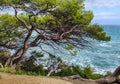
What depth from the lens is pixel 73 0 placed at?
21.1m

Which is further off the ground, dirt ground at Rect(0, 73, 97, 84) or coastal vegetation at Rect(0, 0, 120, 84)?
coastal vegetation at Rect(0, 0, 120, 84)

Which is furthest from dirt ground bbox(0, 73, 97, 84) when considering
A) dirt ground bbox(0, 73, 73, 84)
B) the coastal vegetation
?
the coastal vegetation

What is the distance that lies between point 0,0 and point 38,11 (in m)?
2.31

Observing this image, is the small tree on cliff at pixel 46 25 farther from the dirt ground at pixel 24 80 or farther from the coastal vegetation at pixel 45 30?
the dirt ground at pixel 24 80

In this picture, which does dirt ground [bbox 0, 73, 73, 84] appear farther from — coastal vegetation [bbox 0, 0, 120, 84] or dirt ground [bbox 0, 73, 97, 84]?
coastal vegetation [bbox 0, 0, 120, 84]

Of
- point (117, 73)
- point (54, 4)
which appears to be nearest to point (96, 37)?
point (54, 4)

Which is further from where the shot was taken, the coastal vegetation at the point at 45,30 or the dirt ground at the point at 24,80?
the coastal vegetation at the point at 45,30

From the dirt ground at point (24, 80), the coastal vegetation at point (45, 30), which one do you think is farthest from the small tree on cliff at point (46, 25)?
the dirt ground at point (24, 80)

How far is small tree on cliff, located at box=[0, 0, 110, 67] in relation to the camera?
20516 mm

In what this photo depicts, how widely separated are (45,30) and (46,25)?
0.39 m

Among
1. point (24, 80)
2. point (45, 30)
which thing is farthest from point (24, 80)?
point (45, 30)

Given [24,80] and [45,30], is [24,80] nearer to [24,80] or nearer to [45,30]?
[24,80]

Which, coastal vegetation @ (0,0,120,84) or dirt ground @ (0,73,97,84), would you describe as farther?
coastal vegetation @ (0,0,120,84)

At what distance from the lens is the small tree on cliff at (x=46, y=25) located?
20.5 meters
